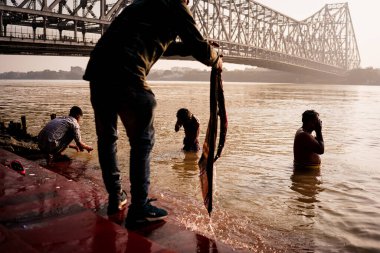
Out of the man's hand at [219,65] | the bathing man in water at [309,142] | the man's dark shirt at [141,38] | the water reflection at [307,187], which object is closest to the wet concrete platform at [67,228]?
the man's dark shirt at [141,38]

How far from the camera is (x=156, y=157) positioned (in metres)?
6.46

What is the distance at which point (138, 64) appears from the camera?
2.20m

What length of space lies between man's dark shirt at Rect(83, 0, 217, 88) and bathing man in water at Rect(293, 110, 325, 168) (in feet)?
10.4

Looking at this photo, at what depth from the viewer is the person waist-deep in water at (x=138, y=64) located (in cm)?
217

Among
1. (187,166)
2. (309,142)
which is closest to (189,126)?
(187,166)

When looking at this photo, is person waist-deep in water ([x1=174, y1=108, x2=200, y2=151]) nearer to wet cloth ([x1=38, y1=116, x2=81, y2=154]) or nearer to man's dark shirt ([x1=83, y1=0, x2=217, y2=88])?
wet cloth ([x1=38, y1=116, x2=81, y2=154])

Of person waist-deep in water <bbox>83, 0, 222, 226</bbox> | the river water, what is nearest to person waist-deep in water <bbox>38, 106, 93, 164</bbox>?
the river water

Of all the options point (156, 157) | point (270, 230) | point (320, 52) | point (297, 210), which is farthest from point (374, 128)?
point (320, 52)

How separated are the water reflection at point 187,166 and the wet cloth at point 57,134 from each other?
1.55m

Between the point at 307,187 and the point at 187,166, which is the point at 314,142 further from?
the point at 187,166

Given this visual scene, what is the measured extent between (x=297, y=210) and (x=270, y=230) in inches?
29.0

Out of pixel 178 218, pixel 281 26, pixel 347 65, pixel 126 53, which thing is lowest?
pixel 178 218

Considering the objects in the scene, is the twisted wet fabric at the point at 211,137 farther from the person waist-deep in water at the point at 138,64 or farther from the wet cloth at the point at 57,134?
the wet cloth at the point at 57,134

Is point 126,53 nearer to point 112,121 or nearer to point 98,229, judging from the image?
point 112,121
